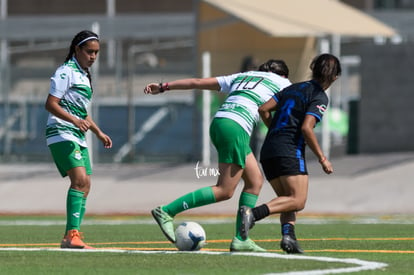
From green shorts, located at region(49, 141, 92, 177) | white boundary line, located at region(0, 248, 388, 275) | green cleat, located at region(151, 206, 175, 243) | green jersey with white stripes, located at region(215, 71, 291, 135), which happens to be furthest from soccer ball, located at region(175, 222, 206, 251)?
green shorts, located at region(49, 141, 92, 177)

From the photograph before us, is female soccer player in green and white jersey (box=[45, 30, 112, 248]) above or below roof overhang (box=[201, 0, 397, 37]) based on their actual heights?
below

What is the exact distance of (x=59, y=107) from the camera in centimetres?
1178

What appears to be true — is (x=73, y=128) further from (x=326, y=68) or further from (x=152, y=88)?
(x=326, y=68)

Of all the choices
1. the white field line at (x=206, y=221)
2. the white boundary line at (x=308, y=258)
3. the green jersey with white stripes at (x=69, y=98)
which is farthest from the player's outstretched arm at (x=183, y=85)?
the white field line at (x=206, y=221)

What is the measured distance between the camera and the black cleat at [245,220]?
35.8 ft

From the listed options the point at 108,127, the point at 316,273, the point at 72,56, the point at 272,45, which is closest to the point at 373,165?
the point at 272,45

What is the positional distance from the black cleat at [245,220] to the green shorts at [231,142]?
1.60ft

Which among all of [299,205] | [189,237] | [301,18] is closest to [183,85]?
[189,237]

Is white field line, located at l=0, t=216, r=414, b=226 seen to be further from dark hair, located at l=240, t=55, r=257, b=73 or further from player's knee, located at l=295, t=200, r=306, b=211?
player's knee, located at l=295, t=200, r=306, b=211

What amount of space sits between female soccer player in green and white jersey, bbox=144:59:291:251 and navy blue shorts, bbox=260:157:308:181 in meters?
0.28

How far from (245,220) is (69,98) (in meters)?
2.22

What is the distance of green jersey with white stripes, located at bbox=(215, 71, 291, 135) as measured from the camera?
1136 centimetres

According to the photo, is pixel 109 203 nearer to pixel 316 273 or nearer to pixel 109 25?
pixel 316 273

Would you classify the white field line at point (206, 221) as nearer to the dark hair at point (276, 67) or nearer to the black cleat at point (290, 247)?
the dark hair at point (276, 67)
